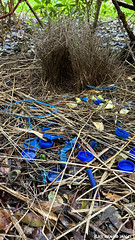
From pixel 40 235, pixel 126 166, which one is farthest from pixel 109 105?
pixel 40 235

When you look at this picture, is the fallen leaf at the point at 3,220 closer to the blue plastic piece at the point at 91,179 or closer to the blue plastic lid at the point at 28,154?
the blue plastic lid at the point at 28,154

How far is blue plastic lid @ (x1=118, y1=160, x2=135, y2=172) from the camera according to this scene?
1113mm

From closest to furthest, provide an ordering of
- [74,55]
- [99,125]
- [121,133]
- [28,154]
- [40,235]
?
[40,235] → [28,154] → [121,133] → [99,125] → [74,55]

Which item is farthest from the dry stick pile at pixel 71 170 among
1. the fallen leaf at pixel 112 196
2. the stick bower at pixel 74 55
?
the stick bower at pixel 74 55

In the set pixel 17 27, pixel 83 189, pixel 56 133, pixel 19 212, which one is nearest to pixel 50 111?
pixel 56 133

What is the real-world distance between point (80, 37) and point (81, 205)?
1.54m

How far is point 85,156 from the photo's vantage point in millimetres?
1215

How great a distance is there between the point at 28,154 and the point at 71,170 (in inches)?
11.3

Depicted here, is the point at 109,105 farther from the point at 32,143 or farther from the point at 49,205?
the point at 49,205

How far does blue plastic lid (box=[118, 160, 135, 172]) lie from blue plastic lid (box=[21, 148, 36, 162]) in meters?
0.52

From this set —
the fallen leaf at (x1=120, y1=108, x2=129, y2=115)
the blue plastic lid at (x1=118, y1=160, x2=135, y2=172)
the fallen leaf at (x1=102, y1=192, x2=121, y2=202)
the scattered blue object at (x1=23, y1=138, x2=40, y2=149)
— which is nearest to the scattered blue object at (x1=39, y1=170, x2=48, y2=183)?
the scattered blue object at (x1=23, y1=138, x2=40, y2=149)

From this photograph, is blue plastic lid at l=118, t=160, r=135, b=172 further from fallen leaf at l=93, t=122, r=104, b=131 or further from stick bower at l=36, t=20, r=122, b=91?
stick bower at l=36, t=20, r=122, b=91

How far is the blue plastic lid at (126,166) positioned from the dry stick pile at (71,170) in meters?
0.03

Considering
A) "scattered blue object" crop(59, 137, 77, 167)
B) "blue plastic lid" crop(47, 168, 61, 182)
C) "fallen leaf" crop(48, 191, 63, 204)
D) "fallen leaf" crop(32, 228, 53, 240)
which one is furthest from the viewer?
"scattered blue object" crop(59, 137, 77, 167)
